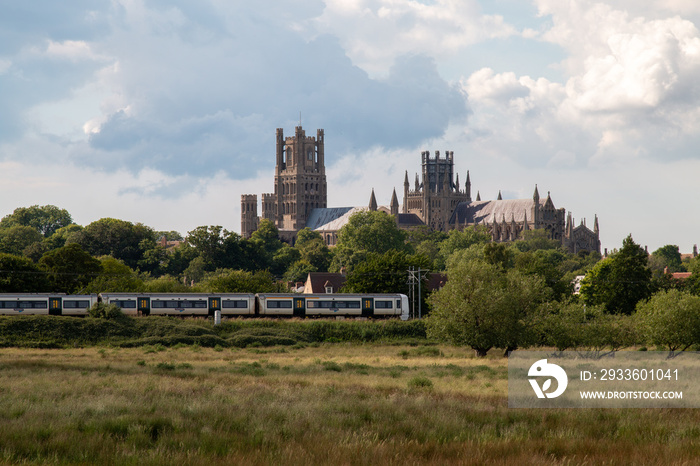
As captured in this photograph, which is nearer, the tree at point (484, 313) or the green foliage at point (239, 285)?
the tree at point (484, 313)

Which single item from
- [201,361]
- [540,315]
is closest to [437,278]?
[540,315]

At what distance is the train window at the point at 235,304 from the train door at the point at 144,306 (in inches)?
231

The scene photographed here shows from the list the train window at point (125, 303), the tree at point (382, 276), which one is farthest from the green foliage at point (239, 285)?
the train window at point (125, 303)

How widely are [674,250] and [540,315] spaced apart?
488 feet

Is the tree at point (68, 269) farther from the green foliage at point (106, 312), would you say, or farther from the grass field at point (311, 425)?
the grass field at point (311, 425)

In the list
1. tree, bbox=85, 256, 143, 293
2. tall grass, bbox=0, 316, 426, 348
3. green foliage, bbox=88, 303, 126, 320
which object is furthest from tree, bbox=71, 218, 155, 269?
tall grass, bbox=0, 316, 426, 348

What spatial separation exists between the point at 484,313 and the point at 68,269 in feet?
172

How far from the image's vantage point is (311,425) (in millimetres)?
16641

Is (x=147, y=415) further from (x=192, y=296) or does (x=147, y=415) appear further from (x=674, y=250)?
(x=674, y=250)

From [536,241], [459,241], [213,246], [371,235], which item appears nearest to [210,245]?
[213,246]

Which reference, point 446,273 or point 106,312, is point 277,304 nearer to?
point 106,312

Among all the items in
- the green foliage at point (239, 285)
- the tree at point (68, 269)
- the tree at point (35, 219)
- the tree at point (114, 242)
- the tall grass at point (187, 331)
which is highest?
the tree at point (35, 219)

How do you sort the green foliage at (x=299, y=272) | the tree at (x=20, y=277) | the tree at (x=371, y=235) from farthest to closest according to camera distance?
1. the tree at (x=371, y=235)
2. the green foliage at (x=299, y=272)
3. the tree at (x=20, y=277)

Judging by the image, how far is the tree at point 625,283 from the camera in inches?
2923
